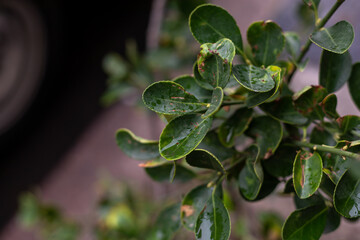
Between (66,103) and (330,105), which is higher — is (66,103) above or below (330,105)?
below

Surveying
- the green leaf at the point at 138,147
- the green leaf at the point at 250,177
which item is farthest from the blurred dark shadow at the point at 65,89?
the green leaf at the point at 250,177

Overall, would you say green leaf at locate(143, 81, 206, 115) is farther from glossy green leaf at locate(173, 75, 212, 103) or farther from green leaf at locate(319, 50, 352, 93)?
green leaf at locate(319, 50, 352, 93)

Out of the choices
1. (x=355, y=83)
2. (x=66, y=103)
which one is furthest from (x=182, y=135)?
(x=66, y=103)

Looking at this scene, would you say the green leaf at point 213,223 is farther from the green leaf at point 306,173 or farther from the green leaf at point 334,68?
the green leaf at point 334,68

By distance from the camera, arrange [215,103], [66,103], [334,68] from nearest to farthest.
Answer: [215,103] → [334,68] → [66,103]

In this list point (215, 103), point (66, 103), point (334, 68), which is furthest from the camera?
point (66, 103)

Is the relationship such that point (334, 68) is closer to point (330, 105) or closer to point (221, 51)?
point (330, 105)

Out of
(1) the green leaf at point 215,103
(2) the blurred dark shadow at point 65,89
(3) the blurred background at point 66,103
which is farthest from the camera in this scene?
(2) the blurred dark shadow at point 65,89

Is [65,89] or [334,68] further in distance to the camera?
[65,89]
